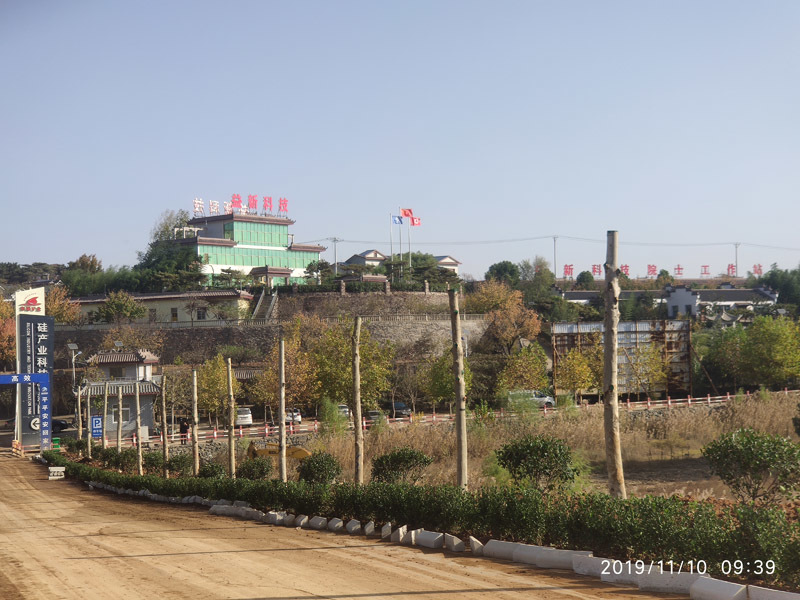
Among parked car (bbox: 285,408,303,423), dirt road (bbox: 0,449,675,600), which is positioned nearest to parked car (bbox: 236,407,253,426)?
parked car (bbox: 285,408,303,423)

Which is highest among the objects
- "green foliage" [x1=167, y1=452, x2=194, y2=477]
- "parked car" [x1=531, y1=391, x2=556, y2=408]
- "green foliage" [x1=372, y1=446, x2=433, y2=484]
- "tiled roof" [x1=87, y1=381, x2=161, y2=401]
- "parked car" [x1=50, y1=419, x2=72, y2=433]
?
"green foliage" [x1=372, y1=446, x2=433, y2=484]

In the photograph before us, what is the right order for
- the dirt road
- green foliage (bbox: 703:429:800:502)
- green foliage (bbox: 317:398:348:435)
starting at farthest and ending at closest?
green foliage (bbox: 317:398:348:435) < green foliage (bbox: 703:429:800:502) < the dirt road

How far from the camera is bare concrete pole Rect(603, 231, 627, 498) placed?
12461 mm

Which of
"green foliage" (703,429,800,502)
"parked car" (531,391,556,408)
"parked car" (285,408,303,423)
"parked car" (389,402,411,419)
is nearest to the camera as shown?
"green foliage" (703,429,800,502)

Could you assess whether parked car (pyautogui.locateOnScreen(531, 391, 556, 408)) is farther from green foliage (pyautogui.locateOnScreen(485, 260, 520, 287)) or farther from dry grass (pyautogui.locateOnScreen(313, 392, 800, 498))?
green foliage (pyautogui.locateOnScreen(485, 260, 520, 287))

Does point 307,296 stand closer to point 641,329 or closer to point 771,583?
point 641,329

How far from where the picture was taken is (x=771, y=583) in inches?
360

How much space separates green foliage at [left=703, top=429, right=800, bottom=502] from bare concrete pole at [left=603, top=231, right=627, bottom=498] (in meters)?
1.77

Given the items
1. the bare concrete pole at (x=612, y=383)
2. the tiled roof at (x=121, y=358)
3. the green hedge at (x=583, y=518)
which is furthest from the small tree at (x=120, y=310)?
the bare concrete pole at (x=612, y=383)

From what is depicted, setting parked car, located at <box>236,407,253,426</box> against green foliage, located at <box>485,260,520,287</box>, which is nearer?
parked car, located at <box>236,407,253,426</box>

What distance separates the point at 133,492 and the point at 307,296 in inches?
1774

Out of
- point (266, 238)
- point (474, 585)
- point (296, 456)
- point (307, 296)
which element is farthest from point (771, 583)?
point (266, 238)

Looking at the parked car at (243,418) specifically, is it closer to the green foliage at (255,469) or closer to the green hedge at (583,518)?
the green foliage at (255,469)

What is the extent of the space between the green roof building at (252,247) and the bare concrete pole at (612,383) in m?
66.4
